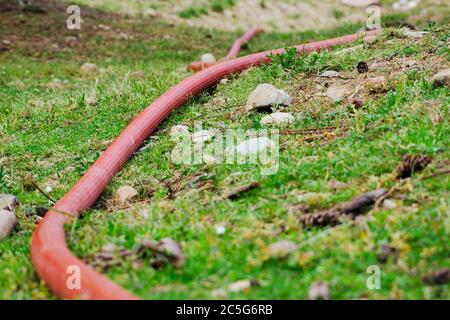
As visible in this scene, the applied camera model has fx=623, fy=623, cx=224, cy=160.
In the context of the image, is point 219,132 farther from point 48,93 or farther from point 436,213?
point 48,93

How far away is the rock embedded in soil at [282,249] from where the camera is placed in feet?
8.69

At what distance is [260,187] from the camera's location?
11.1 feet

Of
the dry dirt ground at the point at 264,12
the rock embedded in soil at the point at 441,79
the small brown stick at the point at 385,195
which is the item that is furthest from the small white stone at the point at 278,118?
the dry dirt ground at the point at 264,12

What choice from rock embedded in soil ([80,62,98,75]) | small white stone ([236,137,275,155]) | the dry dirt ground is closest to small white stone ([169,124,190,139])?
small white stone ([236,137,275,155])

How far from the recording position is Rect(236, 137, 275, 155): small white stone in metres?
3.84

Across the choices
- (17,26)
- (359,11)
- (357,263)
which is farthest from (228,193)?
(359,11)

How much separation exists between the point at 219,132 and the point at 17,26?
6.77 meters

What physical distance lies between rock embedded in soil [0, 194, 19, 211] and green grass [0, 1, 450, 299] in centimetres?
7

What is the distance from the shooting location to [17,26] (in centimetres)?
1004

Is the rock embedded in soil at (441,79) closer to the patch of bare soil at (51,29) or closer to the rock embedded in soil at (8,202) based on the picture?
the rock embedded in soil at (8,202)

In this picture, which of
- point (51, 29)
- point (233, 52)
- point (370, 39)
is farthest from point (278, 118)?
point (51, 29)

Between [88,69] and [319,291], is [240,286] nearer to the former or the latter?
[319,291]

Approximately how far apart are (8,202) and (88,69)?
14.5 ft

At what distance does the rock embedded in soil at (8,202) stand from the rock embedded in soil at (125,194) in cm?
66
